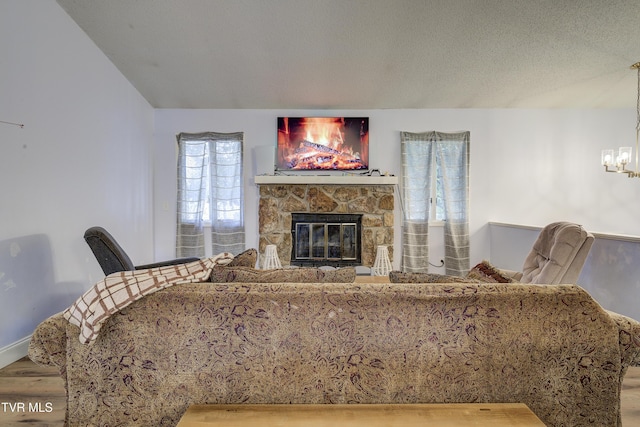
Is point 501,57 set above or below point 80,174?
above

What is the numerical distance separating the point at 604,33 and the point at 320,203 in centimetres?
341

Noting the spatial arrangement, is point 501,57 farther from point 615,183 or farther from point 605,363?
point 605,363

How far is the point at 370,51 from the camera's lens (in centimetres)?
338

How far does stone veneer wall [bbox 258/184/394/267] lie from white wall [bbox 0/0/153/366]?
67.4 inches

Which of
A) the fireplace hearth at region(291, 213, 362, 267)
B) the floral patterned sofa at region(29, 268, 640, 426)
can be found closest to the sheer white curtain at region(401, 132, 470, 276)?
the fireplace hearth at region(291, 213, 362, 267)

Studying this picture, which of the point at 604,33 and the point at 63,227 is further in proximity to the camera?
the point at 604,33

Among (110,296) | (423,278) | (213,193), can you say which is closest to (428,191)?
(213,193)

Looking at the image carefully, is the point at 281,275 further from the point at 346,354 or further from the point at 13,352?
the point at 13,352

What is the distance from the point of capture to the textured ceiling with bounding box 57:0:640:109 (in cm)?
289

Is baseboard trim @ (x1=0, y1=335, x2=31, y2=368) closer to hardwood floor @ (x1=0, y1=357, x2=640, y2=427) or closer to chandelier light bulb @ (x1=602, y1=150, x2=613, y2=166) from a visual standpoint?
hardwood floor @ (x1=0, y1=357, x2=640, y2=427)

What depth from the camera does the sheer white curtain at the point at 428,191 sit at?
176 inches

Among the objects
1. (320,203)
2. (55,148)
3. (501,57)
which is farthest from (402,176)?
(55,148)

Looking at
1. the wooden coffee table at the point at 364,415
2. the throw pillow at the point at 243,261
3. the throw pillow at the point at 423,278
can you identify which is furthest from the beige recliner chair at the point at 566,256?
the throw pillow at the point at 243,261

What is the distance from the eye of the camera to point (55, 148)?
108 inches
